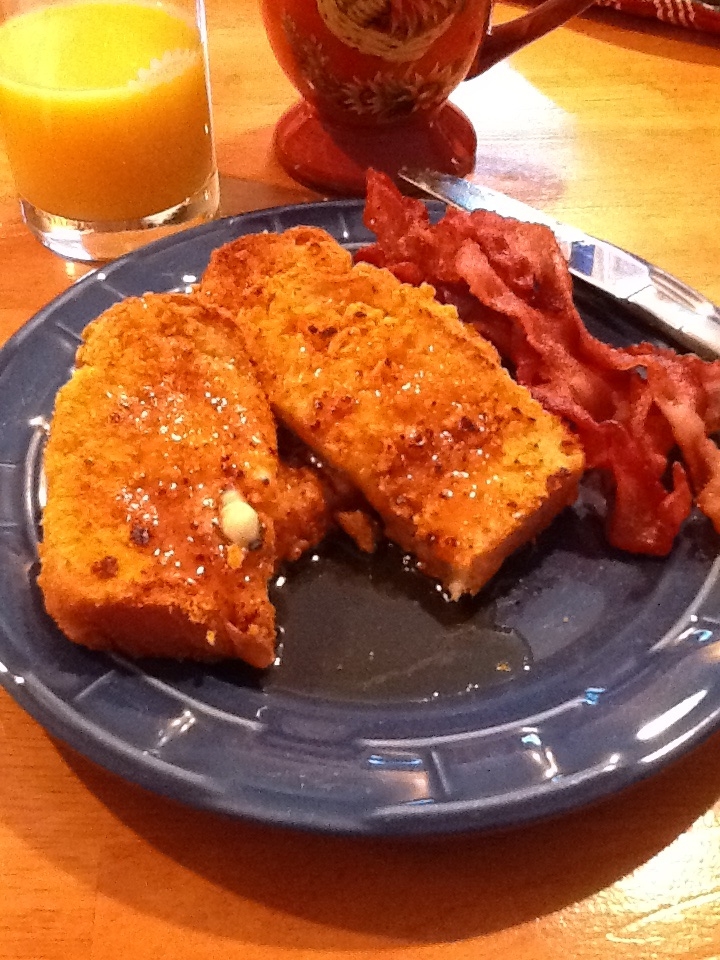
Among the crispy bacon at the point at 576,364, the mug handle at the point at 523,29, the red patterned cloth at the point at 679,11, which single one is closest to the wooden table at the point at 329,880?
the crispy bacon at the point at 576,364

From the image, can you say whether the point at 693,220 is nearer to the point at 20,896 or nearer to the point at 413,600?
the point at 413,600

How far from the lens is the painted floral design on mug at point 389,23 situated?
1.44m

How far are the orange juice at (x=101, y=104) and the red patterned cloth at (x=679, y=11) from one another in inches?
47.7

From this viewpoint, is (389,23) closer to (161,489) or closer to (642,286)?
(642,286)

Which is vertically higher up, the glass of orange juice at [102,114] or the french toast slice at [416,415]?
the glass of orange juice at [102,114]

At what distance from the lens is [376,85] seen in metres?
1.59

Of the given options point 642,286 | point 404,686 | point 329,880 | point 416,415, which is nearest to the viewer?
point 329,880

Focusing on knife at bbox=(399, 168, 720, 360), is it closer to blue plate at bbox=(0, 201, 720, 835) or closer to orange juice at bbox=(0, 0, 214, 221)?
blue plate at bbox=(0, 201, 720, 835)

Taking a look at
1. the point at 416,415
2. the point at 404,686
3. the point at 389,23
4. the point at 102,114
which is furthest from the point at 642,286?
the point at 102,114

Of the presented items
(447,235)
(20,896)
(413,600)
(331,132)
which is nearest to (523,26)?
(331,132)

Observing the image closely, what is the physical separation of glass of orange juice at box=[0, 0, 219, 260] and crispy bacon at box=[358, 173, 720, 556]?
15.6 inches

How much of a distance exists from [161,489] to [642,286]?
786mm

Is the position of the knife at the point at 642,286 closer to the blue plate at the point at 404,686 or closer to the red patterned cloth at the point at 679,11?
the blue plate at the point at 404,686

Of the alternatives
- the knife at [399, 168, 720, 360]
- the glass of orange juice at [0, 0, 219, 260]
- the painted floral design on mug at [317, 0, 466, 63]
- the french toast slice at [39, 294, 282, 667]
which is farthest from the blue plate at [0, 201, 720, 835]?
the painted floral design on mug at [317, 0, 466, 63]
